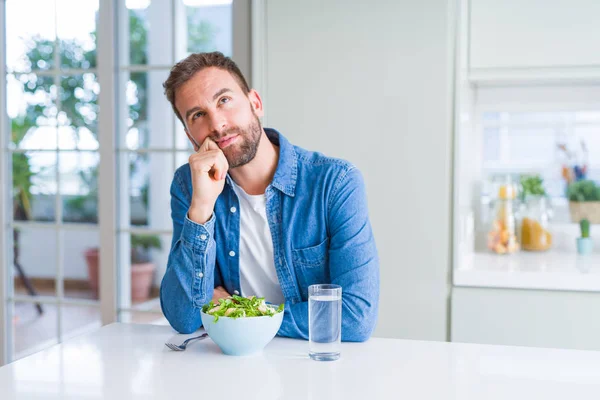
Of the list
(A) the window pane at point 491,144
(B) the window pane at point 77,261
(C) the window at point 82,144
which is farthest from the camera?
(B) the window pane at point 77,261

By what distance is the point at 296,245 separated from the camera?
1712 millimetres

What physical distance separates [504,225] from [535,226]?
5.8 inches

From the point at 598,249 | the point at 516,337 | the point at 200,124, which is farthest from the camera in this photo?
the point at 598,249

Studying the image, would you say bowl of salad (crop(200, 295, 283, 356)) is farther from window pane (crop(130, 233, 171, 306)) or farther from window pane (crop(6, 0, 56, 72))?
window pane (crop(130, 233, 171, 306))

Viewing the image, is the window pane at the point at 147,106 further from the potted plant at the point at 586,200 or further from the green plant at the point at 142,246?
the potted plant at the point at 586,200

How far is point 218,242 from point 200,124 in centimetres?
33

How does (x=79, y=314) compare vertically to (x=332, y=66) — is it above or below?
below

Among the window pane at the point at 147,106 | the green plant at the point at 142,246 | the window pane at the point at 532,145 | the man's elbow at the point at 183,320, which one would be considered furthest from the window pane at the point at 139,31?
the man's elbow at the point at 183,320

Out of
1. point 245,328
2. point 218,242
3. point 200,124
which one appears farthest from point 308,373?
point 200,124

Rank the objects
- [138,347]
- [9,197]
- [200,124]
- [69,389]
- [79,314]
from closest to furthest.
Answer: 1. [69,389]
2. [138,347]
3. [200,124]
4. [9,197]
5. [79,314]

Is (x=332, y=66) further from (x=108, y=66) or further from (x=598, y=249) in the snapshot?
(x=598, y=249)

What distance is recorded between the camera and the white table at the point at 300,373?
1.09 m

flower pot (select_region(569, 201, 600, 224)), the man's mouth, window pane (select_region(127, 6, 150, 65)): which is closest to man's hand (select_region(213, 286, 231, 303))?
the man's mouth

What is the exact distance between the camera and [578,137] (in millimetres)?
3018
